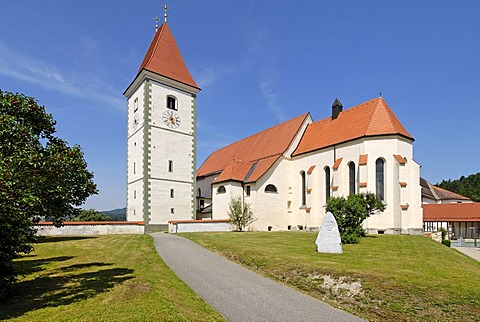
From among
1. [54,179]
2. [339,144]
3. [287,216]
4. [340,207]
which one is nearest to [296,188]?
[287,216]

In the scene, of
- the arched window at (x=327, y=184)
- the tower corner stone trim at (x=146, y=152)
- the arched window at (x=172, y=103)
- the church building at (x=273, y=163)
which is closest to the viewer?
the church building at (x=273, y=163)

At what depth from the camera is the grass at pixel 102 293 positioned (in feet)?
21.1

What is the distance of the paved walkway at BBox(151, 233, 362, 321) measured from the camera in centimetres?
709

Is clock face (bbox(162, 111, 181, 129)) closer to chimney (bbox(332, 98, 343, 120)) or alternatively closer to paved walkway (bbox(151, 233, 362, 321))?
chimney (bbox(332, 98, 343, 120))

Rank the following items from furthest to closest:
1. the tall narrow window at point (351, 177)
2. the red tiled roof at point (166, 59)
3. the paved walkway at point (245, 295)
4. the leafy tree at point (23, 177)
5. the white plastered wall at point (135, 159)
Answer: the red tiled roof at point (166, 59)
the white plastered wall at point (135, 159)
the tall narrow window at point (351, 177)
the paved walkway at point (245, 295)
the leafy tree at point (23, 177)

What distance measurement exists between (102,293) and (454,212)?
132 feet

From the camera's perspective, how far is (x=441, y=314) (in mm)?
7449

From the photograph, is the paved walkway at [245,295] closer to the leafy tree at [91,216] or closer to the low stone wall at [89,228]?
the low stone wall at [89,228]

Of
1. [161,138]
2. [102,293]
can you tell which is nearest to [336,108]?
[161,138]

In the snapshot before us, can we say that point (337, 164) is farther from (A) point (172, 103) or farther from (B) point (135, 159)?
(B) point (135, 159)

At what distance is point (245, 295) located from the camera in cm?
847

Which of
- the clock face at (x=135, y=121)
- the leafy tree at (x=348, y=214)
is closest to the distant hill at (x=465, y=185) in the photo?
the leafy tree at (x=348, y=214)

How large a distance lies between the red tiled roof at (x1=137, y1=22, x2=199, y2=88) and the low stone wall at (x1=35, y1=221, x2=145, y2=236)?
1456 cm

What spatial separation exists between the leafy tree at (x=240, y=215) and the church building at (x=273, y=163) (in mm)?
1605
